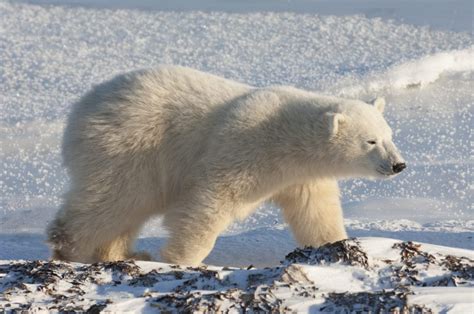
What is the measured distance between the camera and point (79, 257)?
5113 millimetres

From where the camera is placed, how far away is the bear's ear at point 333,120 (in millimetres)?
4871

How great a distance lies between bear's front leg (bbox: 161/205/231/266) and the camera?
4.79 meters

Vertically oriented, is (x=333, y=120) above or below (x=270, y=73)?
below

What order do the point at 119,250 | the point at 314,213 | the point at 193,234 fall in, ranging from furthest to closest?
1. the point at 119,250
2. the point at 314,213
3. the point at 193,234

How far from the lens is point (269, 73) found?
9.39 meters

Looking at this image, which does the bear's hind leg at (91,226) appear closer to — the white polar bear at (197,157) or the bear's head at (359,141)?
the white polar bear at (197,157)

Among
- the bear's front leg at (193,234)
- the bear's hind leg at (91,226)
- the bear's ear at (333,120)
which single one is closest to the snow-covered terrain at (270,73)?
the bear's hind leg at (91,226)

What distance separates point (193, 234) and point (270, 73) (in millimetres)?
4795

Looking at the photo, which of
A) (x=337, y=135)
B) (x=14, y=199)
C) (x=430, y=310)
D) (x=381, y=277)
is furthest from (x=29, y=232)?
(x=430, y=310)

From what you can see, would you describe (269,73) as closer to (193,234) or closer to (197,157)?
(197,157)

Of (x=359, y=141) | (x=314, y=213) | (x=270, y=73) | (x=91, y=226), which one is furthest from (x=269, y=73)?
(x=91, y=226)

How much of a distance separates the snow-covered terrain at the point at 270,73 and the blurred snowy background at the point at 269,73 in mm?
17

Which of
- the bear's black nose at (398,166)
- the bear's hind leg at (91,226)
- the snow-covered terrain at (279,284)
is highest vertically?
the bear's black nose at (398,166)

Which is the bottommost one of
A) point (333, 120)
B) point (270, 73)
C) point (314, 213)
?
point (314, 213)
